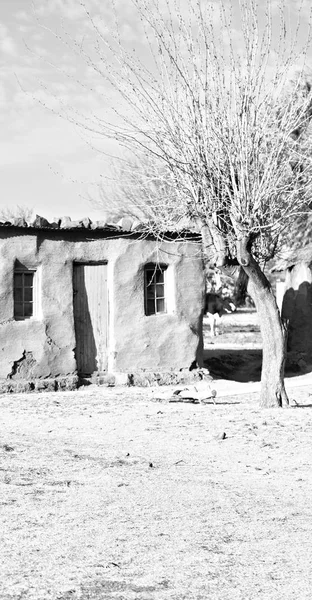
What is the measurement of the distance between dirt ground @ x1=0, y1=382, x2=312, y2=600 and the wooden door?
414cm

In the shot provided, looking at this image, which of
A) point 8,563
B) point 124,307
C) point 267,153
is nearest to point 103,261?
point 124,307

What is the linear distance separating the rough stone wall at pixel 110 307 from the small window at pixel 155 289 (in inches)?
8.5

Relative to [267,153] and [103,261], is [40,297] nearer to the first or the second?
[103,261]

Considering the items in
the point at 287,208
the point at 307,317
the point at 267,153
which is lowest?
the point at 307,317

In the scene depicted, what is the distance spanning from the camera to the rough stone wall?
1539 centimetres

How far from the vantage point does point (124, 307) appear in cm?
1620

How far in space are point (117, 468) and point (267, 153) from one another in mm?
5014

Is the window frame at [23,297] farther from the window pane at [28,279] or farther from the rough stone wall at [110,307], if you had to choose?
→ the rough stone wall at [110,307]

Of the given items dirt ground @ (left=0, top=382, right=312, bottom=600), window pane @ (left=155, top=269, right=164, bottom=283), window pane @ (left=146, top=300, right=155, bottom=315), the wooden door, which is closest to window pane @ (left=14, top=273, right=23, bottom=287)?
the wooden door

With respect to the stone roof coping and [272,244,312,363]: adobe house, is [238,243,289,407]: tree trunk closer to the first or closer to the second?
the stone roof coping

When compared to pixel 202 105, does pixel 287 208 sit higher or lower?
lower

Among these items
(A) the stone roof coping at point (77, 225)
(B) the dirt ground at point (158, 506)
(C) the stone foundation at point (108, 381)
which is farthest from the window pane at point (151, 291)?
(B) the dirt ground at point (158, 506)

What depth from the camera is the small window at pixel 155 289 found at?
1656cm

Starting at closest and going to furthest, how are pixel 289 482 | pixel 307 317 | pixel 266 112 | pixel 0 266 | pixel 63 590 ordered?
pixel 63 590, pixel 289 482, pixel 266 112, pixel 0 266, pixel 307 317
